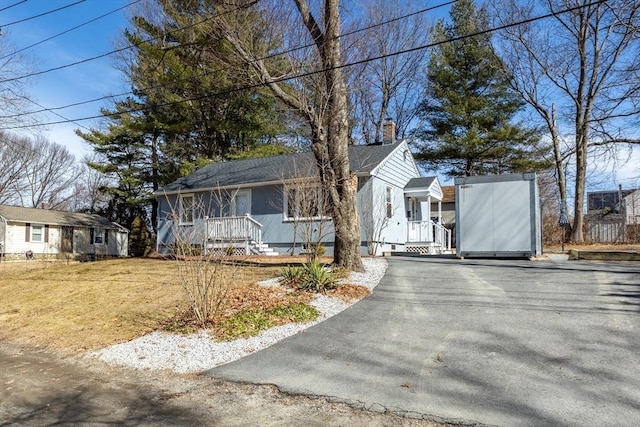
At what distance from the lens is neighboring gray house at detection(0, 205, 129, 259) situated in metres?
31.3

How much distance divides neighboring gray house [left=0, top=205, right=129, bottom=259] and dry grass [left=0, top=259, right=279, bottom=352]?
69.4 feet

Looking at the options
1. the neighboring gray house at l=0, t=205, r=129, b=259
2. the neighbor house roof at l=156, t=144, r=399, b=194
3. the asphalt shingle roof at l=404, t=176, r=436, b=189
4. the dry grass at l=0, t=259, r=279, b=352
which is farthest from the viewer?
the neighboring gray house at l=0, t=205, r=129, b=259

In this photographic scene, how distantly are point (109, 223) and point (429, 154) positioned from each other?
25780 mm

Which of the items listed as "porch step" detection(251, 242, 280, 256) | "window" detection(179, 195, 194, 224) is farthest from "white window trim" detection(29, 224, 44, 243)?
"porch step" detection(251, 242, 280, 256)

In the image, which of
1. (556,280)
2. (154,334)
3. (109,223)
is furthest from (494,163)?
(109,223)

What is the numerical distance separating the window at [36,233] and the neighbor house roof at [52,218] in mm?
611

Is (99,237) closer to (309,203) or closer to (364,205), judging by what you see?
(364,205)

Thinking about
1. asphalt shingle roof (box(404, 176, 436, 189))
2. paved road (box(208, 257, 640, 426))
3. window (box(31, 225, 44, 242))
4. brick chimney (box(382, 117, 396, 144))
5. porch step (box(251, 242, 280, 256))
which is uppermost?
brick chimney (box(382, 117, 396, 144))

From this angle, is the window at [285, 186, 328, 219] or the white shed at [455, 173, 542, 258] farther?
the white shed at [455, 173, 542, 258]

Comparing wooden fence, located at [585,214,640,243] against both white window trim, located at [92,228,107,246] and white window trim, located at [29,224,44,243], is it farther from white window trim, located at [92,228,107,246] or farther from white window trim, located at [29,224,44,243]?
white window trim, located at [29,224,44,243]

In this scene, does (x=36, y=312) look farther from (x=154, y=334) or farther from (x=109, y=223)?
(x=109, y=223)

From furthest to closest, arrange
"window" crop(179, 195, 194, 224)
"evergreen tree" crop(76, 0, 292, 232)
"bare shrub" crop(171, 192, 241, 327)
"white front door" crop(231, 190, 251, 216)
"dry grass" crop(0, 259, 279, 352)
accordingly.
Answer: "evergreen tree" crop(76, 0, 292, 232) < "white front door" crop(231, 190, 251, 216) < "window" crop(179, 195, 194, 224) < "dry grass" crop(0, 259, 279, 352) < "bare shrub" crop(171, 192, 241, 327)

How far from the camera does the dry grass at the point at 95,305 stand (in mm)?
7566

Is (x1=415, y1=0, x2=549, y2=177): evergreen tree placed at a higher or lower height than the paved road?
higher
